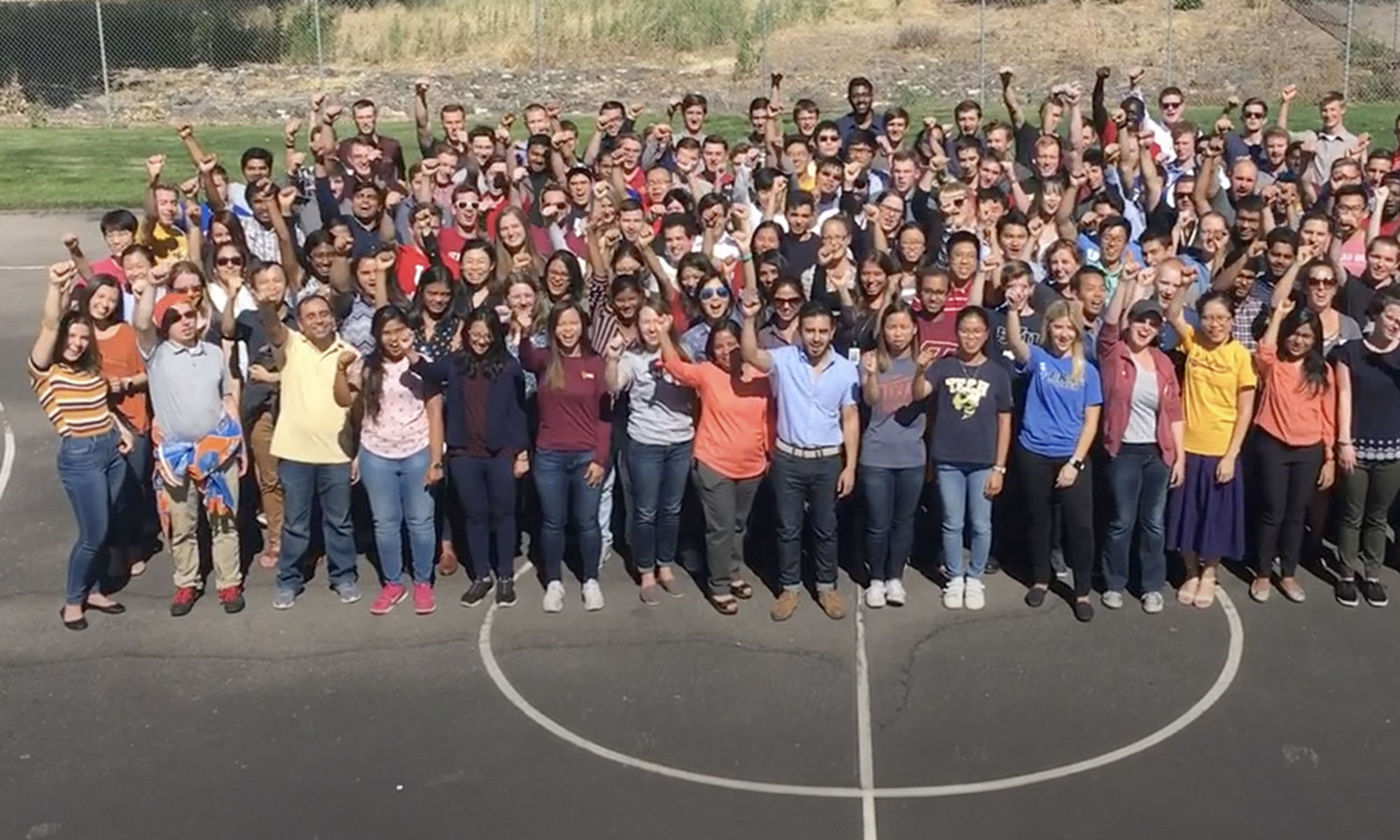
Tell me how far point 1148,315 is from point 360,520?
208 inches

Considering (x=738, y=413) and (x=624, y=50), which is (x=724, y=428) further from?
(x=624, y=50)

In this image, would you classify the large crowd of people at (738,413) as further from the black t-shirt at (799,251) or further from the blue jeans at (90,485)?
the black t-shirt at (799,251)

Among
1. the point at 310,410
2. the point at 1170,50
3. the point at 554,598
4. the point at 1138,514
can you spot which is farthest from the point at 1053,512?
the point at 1170,50

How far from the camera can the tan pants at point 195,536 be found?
364 inches

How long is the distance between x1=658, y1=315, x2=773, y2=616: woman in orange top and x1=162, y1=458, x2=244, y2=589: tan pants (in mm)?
2719

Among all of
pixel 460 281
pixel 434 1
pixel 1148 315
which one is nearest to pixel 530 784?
pixel 460 281

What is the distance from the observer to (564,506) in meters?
9.40

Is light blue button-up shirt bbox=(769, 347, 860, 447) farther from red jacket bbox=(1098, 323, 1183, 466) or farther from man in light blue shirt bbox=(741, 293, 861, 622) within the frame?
red jacket bbox=(1098, 323, 1183, 466)

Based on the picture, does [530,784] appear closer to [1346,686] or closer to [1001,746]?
[1001,746]

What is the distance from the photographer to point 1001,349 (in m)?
9.50

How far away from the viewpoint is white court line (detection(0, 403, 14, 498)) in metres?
11.9


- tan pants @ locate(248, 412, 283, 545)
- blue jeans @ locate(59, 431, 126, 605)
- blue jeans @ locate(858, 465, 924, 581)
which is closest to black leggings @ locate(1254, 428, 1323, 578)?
blue jeans @ locate(858, 465, 924, 581)

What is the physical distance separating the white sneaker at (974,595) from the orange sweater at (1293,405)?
6.23 feet

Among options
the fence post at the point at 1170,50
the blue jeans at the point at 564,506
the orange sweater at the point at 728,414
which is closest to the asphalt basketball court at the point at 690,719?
the blue jeans at the point at 564,506
